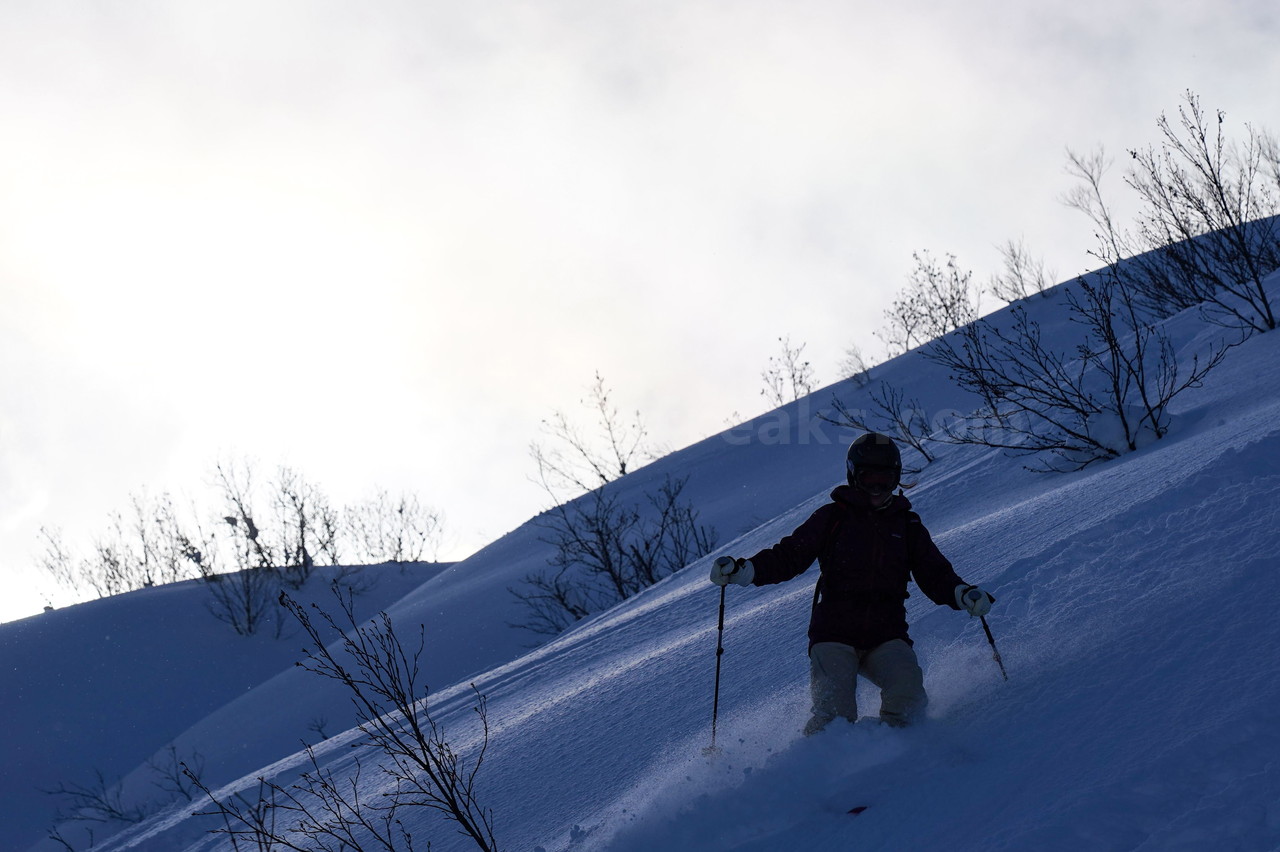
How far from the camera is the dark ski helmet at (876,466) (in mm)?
3504

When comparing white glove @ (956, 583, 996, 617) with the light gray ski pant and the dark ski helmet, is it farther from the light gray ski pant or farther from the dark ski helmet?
the dark ski helmet

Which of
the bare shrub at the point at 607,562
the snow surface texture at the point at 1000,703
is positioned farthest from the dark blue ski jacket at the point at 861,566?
the bare shrub at the point at 607,562

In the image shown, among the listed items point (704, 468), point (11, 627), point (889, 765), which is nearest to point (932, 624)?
point (889, 765)

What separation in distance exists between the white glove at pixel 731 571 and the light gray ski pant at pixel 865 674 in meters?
0.38

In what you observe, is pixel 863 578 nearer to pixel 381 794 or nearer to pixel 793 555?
pixel 793 555

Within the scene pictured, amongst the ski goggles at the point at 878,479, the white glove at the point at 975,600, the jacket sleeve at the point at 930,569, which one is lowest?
the white glove at the point at 975,600

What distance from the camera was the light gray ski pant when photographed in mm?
2910

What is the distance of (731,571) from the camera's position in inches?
133

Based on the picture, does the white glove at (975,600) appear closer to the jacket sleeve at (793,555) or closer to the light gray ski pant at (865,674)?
the light gray ski pant at (865,674)

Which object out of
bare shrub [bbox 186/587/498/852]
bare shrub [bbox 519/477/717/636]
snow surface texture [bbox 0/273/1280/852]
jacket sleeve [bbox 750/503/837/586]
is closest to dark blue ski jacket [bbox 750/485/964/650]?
jacket sleeve [bbox 750/503/837/586]

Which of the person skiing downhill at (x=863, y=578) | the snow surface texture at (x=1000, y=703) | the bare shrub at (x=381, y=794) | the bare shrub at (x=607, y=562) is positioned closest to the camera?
the snow surface texture at (x=1000, y=703)

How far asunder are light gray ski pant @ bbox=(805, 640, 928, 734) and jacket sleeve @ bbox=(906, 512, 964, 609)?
35 cm

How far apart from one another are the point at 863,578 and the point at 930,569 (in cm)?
28

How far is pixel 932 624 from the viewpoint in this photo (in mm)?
3691
